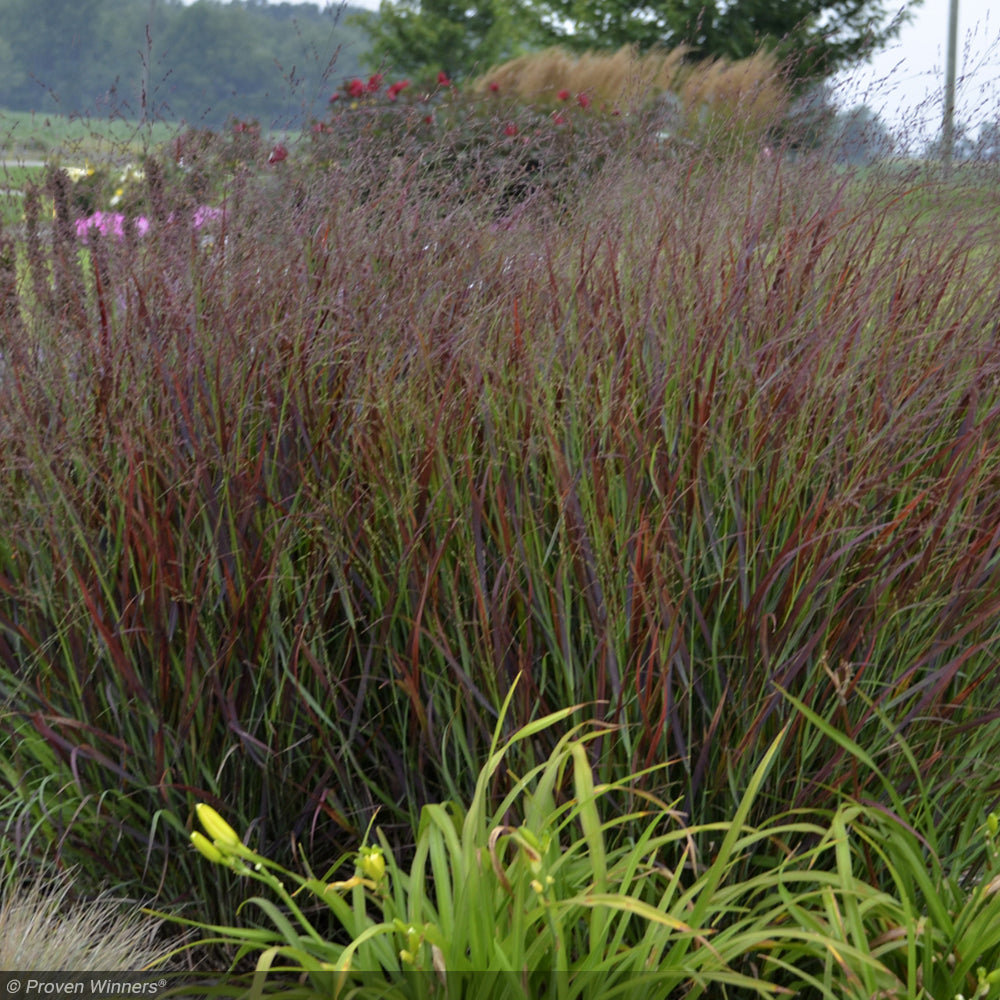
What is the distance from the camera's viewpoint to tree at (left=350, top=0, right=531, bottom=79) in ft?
67.4

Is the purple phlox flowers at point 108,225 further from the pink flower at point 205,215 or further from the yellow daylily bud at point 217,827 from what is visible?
the yellow daylily bud at point 217,827

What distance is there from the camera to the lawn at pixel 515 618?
1624mm

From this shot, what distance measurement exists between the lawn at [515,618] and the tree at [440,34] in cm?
1926

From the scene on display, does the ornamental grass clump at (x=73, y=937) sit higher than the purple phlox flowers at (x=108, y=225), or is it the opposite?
the purple phlox flowers at (x=108, y=225)

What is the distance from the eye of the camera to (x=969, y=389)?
2053mm

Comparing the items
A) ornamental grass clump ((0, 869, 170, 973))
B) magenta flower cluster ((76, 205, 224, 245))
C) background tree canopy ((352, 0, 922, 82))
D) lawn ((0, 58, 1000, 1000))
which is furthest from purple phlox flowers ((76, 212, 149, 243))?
background tree canopy ((352, 0, 922, 82))

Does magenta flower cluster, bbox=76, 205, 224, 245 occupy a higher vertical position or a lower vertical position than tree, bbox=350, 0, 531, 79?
lower

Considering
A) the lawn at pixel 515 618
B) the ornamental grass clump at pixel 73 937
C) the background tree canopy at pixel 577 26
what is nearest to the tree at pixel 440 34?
the background tree canopy at pixel 577 26

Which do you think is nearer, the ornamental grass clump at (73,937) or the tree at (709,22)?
the ornamental grass clump at (73,937)

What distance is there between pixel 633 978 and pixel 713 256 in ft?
5.60

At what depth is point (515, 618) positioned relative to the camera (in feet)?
6.38

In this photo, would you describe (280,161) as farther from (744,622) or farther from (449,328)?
(744,622)

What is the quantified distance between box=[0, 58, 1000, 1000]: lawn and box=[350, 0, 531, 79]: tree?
19.3 meters

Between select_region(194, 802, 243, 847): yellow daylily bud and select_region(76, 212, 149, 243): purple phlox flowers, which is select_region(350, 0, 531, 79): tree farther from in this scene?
select_region(194, 802, 243, 847): yellow daylily bud
